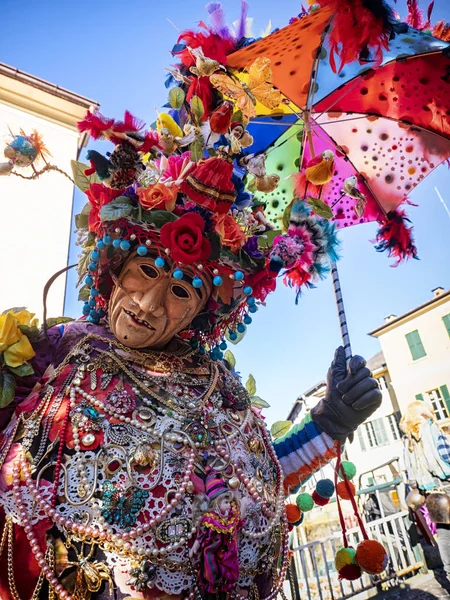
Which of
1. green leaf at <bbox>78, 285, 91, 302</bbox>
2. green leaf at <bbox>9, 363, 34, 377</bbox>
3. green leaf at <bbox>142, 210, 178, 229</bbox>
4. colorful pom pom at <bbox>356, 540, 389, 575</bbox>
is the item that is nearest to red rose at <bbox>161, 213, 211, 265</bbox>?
green leaf at <bbox>142, 210, 178, 229</bbox>

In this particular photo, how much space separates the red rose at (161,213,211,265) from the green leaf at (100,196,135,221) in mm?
159

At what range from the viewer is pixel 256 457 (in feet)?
5.85

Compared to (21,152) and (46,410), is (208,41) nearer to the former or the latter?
(21,152)

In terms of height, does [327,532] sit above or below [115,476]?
below

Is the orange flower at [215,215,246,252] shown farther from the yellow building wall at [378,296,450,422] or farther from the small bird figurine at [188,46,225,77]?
the yellow building wall at [378,296,450,422]

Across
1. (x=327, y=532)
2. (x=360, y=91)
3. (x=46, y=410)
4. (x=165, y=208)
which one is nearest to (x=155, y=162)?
(x=165, y=208)

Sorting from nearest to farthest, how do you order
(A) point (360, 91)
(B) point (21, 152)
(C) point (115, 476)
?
(C) point (115, 476), (B) point (21, 152), (A) point (360, 91)

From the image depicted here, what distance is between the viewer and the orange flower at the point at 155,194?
163cm

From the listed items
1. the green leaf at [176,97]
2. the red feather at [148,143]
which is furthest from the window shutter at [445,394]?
the red feather at [148,143]

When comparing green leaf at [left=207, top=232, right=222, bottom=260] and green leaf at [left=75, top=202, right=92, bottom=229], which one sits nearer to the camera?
green leaf at [left=207, top=232, right=222, bottom=260]

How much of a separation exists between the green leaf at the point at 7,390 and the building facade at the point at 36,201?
149cm

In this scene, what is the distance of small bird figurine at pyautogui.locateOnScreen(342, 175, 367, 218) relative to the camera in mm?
2371

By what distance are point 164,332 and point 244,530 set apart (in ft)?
2.66

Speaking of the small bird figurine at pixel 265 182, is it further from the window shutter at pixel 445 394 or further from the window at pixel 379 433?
the window at pixel 379 433
